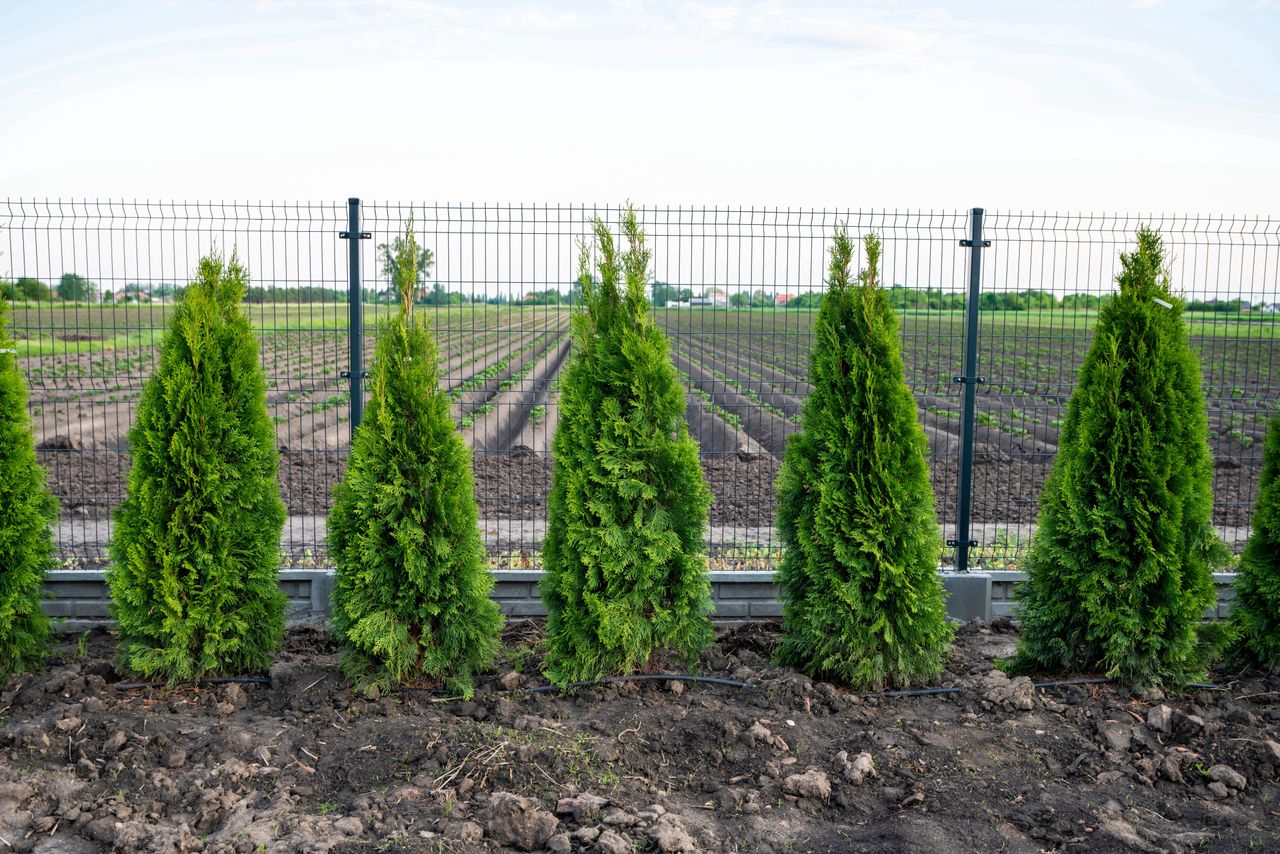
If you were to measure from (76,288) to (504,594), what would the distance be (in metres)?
3.80

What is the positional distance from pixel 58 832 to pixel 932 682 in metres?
4.68

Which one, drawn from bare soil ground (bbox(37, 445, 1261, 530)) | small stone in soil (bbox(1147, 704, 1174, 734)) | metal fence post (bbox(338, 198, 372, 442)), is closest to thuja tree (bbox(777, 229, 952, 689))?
small stone in soil (bbox(1147, 704, 1174, 734))

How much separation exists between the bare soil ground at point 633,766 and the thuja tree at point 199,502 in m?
0.32

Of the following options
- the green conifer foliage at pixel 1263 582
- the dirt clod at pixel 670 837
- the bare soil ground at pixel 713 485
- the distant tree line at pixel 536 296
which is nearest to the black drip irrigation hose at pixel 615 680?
the dirt clod at pixel 670 837

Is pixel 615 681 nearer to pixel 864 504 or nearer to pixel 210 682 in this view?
pixel 864 504

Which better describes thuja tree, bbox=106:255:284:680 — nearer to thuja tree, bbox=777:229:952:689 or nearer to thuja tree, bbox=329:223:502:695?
thuja tree, bbox=329:223:502:695

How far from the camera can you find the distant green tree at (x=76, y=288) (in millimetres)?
7418

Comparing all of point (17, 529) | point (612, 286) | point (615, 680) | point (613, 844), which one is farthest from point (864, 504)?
point (17, 529)

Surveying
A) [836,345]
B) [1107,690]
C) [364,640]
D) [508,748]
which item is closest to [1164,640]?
[1107,690]

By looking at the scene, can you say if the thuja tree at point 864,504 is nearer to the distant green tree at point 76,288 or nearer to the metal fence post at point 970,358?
the metal fence post at point 970,358

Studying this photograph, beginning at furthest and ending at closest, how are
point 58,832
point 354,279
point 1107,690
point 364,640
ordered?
point 354,279 → point 1107,690 → point 364,640 → point 58,832

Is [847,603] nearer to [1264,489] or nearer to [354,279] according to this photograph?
[1264,489]

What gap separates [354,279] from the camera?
7312 mm

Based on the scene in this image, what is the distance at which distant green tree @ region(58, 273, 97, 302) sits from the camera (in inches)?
292
